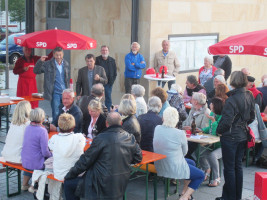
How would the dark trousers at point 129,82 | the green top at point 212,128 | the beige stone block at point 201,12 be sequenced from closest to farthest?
1. the green top at point 212,128
2. the dark trousers at point 129,82
3. the beige stone block at point 201,12

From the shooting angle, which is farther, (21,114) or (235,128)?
(21,114)

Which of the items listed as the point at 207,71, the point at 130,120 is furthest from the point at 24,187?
the point at 207,71

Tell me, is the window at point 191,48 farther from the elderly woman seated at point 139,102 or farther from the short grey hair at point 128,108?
the short grey hair at point 128,108

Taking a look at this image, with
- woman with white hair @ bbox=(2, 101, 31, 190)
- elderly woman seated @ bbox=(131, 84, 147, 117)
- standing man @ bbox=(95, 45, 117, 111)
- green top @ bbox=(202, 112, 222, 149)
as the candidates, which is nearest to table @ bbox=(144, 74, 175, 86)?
standing man @ bbox=(95, 45, 117, 111)

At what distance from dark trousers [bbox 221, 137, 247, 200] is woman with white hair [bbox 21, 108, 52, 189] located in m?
2.50

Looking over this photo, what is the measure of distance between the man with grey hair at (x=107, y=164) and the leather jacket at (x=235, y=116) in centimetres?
147

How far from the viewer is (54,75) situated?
10.2 m

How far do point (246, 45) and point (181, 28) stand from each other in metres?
6.03

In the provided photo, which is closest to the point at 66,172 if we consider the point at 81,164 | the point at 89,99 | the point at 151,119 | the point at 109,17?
the point at 81,164

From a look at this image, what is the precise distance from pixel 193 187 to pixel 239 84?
161cm

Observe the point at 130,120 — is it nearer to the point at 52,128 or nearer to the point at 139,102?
the point at 139,102

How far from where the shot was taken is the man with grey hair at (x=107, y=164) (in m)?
5.64

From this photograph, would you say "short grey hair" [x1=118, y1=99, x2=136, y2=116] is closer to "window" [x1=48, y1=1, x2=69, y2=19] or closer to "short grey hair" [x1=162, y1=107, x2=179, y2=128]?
"short grey hair" [x1=162, y1=107, x2=179, y2=128]

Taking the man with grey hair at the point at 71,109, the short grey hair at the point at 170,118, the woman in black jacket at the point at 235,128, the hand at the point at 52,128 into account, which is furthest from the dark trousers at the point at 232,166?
the hand at the point at 52,128
